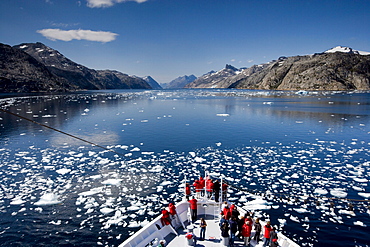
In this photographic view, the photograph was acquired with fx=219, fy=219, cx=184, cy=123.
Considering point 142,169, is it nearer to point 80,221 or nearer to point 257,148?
point 80,221

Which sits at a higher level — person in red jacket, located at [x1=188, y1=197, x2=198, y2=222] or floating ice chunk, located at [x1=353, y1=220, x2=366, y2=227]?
person in red jacket, located at [x1=188, y1=197, x2=198, y2=222]

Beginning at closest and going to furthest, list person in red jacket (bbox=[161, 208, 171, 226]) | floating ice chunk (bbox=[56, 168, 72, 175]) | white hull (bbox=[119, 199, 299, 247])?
white hull (bbox=[119, 199, 299, 247]) → person in red jacket (bbox=[161, 208, 171, 226]) → floating ice chunk (bbox=[56, 168, 72, 175])

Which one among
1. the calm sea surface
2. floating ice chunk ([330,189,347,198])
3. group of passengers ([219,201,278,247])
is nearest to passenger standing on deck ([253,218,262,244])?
group of passengers ([219,201,278,247])

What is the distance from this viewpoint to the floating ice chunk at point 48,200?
17.6 meters

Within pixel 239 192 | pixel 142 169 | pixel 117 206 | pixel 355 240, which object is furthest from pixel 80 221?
pixel 355 240

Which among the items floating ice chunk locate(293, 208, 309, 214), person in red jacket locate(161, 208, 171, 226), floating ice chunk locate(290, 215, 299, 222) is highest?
person in red jacket locate(161, 208, 171, 226)

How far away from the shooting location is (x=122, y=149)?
31.1m

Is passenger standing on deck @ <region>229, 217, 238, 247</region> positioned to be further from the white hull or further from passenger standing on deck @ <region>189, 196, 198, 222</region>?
passenger standing on deck @ <region>189, 196, 198, 222</region>

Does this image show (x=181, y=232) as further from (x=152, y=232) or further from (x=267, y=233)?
(x=267, y=233)

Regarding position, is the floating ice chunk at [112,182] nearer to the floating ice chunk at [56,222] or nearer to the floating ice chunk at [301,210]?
the floating ice chunk at [56,222]

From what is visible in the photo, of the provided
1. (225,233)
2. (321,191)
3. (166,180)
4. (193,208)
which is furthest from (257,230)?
(166,180)

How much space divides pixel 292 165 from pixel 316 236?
1217 centimetres

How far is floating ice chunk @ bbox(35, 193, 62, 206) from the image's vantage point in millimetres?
17594

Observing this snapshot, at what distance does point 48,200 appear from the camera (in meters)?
18.0
